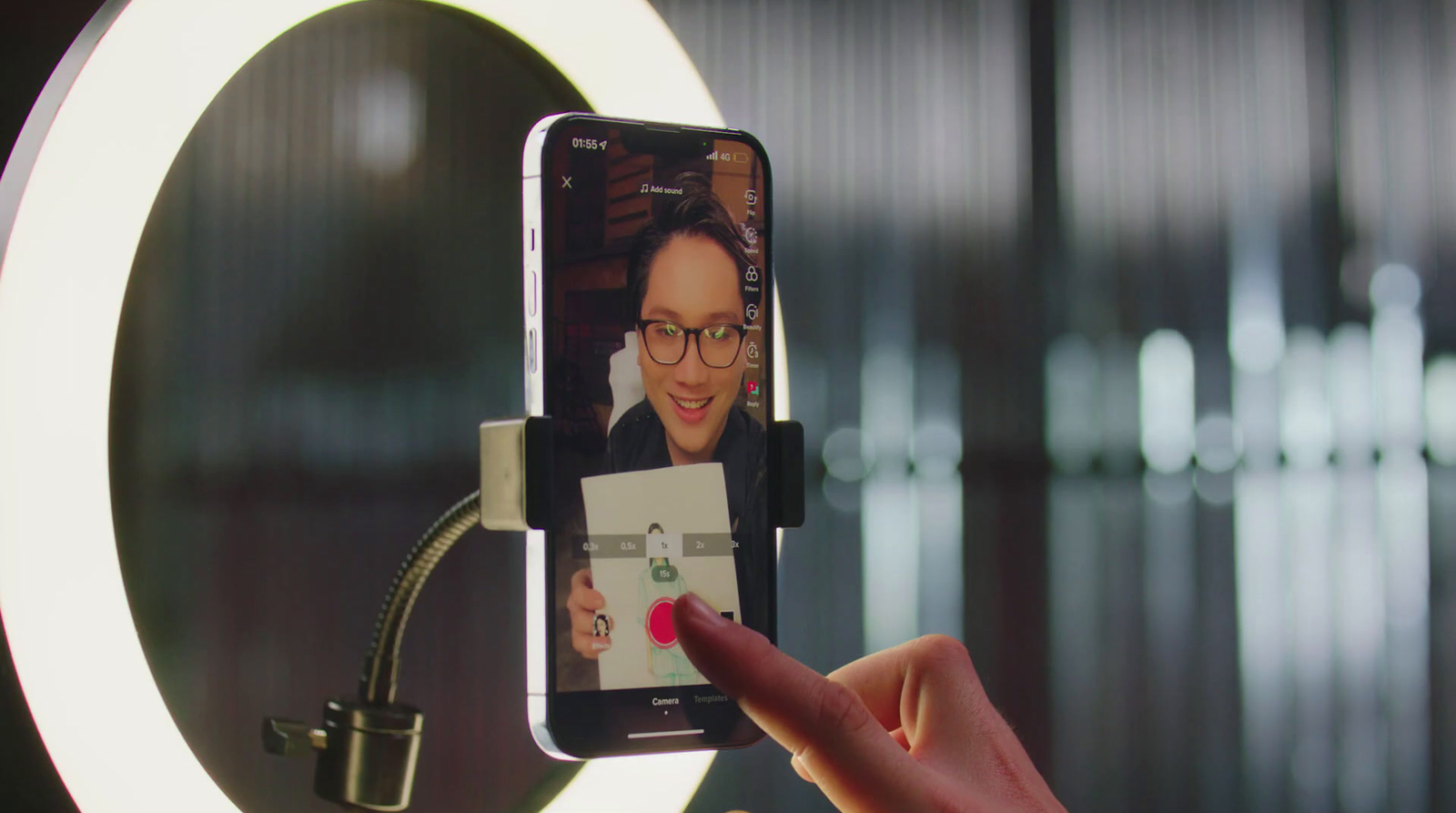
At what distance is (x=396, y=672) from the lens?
15.0 inches

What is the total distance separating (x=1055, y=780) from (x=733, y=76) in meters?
0.77

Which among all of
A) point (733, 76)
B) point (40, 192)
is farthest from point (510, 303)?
point (40, 192)

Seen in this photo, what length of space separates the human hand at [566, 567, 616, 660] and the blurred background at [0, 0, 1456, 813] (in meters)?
0.26

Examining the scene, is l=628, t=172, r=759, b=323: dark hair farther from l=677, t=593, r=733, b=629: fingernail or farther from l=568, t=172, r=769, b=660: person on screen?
l=677, t=593, r=733, b=629: fingernail

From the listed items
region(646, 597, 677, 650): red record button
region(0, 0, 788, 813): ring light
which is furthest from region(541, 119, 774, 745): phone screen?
region(0, 0, 788, 813): ring light

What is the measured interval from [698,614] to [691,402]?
11 cm

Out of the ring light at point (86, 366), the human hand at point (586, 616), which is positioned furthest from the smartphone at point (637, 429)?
the ring light at point (86, 366)

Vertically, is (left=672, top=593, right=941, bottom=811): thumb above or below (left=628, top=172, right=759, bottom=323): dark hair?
below

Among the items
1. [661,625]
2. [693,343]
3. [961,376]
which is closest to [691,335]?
[693,343]

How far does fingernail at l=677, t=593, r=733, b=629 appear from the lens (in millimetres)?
294

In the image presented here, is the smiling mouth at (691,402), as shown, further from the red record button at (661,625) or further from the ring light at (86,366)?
the ring light at (86,366)

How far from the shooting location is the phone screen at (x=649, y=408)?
37 cm

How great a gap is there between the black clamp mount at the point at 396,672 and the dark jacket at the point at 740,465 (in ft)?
0.10

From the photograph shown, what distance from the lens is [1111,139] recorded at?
4.15ft
